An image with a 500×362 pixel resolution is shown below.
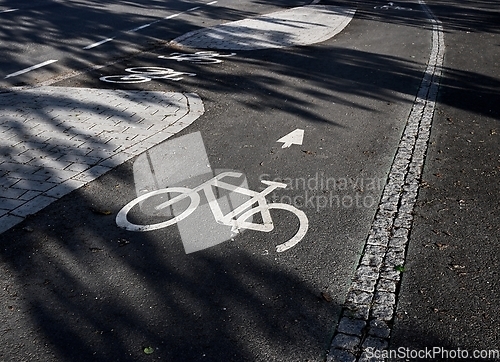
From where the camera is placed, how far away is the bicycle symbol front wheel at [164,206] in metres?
5.23

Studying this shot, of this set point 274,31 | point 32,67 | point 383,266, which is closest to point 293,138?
point 383,266

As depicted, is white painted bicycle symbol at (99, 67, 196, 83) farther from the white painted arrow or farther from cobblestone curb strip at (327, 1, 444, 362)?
cobblestone curb strip at (327, 1, 444, 362)

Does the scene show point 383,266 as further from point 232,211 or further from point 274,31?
point 274,31

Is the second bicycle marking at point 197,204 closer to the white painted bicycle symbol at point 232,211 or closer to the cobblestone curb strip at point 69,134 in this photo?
the white painted bicycle symbol at point 232,211

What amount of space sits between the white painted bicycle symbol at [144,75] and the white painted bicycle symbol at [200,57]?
0.98 metres

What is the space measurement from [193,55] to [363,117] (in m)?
5.29

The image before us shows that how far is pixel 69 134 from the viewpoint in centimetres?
751

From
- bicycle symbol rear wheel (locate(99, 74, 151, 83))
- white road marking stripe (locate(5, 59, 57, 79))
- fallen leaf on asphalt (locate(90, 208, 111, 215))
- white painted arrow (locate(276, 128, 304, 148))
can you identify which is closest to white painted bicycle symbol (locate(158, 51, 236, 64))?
bicycle symbol rear wheel (locate(99, 74, 151, 83))

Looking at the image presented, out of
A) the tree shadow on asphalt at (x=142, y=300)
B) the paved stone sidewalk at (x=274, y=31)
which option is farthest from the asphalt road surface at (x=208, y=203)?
the paved stone sidewalk at (x=274, y=31)

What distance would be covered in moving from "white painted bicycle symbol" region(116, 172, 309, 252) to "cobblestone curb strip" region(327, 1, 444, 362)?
0.70 metres

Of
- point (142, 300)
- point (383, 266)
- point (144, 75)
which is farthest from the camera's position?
point (144, 75)

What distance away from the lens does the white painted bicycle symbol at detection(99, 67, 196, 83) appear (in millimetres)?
10348

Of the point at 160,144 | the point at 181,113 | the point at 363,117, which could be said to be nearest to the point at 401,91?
the point at 363,117

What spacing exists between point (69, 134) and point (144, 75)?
3.53 metres
